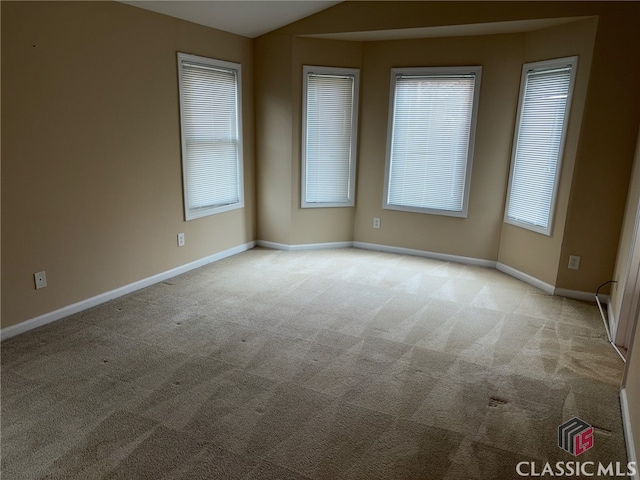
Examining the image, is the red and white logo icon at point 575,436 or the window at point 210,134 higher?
the window at point 210,134

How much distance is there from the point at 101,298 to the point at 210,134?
198 centimetres

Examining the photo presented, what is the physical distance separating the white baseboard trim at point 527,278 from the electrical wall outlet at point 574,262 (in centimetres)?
26

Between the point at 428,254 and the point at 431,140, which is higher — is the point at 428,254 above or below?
below

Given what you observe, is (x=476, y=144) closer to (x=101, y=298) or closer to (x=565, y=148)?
(x=565, y=148)

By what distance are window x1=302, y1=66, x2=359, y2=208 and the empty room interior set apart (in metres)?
0.03

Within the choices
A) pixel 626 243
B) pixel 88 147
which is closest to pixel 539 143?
pixel 626 243

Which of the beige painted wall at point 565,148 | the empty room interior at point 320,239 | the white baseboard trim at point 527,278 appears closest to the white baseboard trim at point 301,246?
the empty room interior at point 320,239

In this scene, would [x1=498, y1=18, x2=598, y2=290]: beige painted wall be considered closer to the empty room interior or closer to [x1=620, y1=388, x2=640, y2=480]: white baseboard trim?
the empty room interior

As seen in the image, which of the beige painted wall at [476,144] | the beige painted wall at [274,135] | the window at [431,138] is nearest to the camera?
the beige painted wall at [476,144]

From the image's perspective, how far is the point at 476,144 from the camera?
4.68 m

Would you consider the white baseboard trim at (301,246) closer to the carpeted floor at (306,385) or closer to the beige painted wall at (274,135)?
the beige painted wall at (274,135)

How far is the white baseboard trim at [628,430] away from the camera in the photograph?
2.00 metres

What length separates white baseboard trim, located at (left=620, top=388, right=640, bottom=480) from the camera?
78.7 inches

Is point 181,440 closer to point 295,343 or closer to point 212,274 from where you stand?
point 295,343
